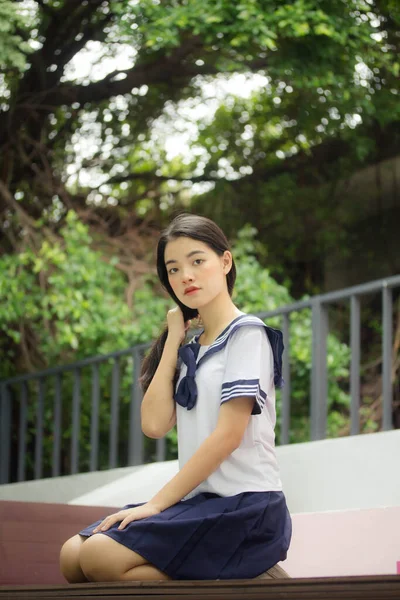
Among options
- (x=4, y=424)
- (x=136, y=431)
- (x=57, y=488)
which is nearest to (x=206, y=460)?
(x=57, y=488)

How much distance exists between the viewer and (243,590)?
1.30 m

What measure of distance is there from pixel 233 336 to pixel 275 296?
15.1 feet

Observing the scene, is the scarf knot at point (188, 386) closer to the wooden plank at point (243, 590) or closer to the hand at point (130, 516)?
the hand at point (130, 516)

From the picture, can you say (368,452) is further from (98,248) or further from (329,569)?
(98,248)

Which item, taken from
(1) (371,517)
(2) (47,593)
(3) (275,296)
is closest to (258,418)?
(2) (47,593)

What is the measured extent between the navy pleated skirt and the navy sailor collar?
0.63ft

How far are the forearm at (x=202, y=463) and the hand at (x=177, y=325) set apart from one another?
28cm

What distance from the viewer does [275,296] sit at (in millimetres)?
6188

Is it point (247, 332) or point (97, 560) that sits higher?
point (247, 332)

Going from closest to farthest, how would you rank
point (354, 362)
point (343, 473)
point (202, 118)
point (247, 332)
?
point (247, 332) → point (343, 473) → point (354, 362) → point (202, 118)

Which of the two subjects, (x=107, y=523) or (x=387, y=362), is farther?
(x=387, y=362)

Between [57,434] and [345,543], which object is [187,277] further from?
[57,434]

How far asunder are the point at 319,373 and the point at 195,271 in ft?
5.38

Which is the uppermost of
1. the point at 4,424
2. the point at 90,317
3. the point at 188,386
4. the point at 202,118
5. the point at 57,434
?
Answer: the point at 188,386
